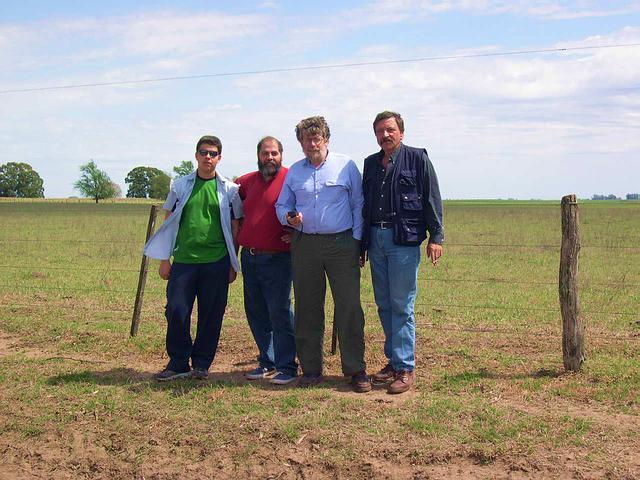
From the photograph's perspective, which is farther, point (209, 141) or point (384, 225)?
point (209, 141)

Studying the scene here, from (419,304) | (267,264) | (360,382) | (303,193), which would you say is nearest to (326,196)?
(303,193)

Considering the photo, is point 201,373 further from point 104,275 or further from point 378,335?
point 104,275

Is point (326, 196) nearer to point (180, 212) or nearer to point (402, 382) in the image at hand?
point (180, 212)

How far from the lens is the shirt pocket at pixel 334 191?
5.99 meters

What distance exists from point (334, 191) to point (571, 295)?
7.33 ft

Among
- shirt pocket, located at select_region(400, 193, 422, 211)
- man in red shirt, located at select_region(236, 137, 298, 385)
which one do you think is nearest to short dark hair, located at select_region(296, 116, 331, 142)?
man in red shirt, located at select_region(236, 137, 298, 385)

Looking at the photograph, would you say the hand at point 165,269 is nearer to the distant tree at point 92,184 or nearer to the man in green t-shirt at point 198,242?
the man in green t-shirt at point 198,242

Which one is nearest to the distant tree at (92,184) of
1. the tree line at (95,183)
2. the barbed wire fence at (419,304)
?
the tree line at (95,183)

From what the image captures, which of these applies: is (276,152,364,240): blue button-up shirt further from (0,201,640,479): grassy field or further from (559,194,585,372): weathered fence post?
(559,194,585,372): weathered fence post

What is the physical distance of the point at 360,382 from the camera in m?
6.24

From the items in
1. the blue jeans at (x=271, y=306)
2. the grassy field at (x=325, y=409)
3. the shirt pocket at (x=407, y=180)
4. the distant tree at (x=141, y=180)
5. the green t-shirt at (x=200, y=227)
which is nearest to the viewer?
the grassy field at (x=325, y=409)

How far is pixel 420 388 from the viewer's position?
629 centimetres

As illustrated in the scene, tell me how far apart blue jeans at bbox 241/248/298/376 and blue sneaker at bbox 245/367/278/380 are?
4 centimetres

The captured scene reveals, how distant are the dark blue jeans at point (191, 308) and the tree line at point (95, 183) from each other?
3252 inches
